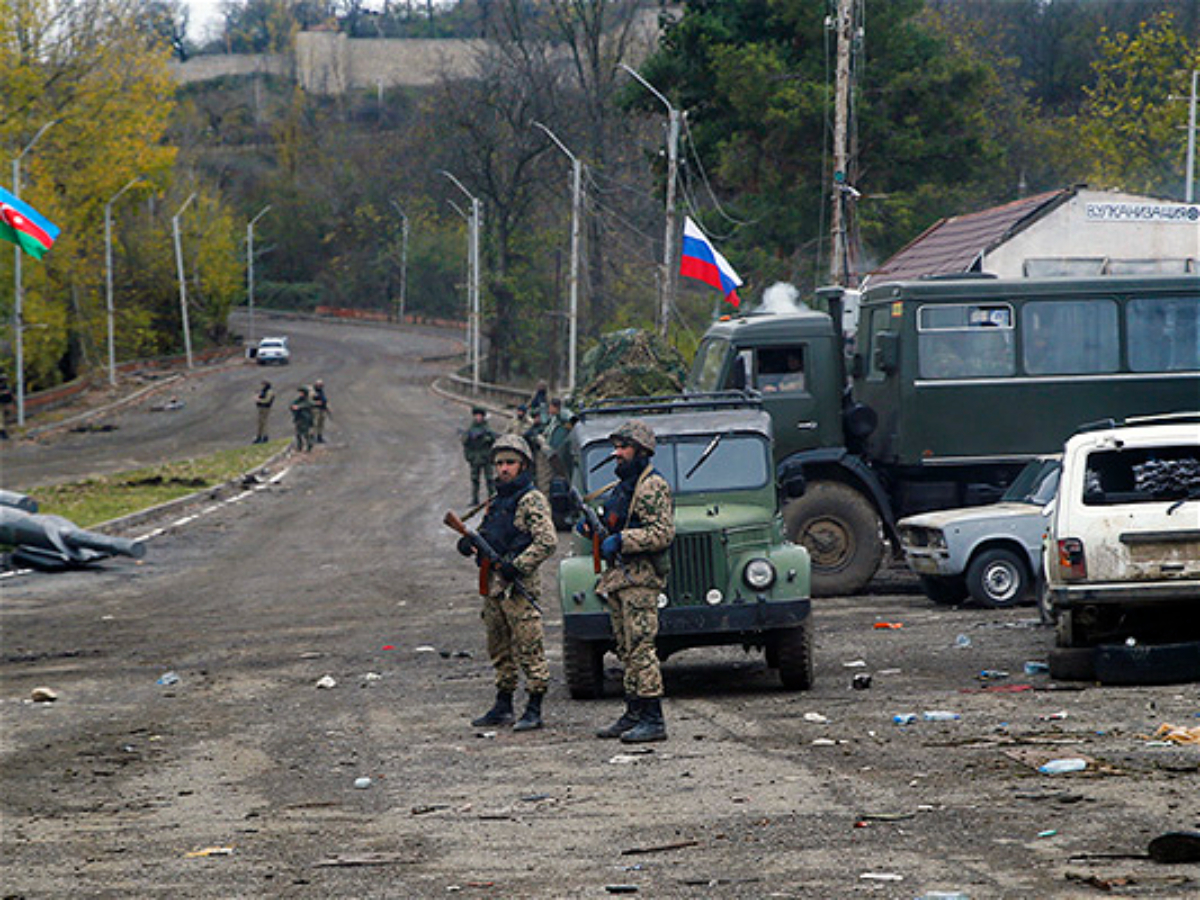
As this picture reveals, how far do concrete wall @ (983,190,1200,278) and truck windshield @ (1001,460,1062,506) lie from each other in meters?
10.9

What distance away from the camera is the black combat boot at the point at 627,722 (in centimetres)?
1068

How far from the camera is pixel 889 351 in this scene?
756 inches

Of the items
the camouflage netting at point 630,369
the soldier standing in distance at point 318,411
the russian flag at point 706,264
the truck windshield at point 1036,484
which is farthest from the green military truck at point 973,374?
the soldier standing in distance at point 318,411

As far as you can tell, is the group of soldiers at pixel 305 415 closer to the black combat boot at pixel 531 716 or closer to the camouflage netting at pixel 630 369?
the camouflage netting at pixel 630 369

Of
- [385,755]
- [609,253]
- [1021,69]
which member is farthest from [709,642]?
[1021,69]

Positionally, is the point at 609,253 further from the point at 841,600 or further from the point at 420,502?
the point at 841,600

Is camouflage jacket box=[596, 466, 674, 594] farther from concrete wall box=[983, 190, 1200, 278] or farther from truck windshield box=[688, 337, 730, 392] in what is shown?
concrete wall box=[983, 190, 1200, 278]

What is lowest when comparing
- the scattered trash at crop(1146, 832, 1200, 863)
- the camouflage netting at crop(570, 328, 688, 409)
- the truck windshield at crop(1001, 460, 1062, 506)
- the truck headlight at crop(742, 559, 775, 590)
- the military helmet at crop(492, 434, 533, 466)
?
the scattered trash at crop(1146, 832, 1200, 863)

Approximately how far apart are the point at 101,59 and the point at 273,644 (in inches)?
2107

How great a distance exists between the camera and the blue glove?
1074 cm

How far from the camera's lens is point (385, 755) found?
35.3 ft

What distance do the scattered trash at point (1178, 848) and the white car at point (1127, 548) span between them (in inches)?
206

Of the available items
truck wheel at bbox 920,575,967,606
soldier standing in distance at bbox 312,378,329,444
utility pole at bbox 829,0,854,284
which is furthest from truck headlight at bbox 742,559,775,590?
soldier standing in distance at bbox 312,378,329,444

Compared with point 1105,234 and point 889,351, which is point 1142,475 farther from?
point 1105,234
